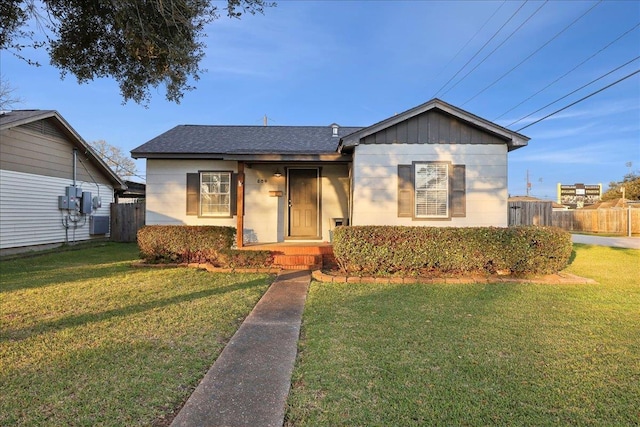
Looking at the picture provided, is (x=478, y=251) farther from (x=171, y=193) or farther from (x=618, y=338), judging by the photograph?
(x=171, y=193)

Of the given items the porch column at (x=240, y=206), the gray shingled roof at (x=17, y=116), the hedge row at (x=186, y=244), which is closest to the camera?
the hedge row at (x=186, y=244)

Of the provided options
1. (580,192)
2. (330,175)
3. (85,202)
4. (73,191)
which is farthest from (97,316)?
(580,192)

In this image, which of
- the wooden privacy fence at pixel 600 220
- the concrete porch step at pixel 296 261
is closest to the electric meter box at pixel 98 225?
the concrete porch step at pixel 296 261

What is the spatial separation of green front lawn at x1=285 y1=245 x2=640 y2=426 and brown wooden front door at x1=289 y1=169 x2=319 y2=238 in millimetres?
4682

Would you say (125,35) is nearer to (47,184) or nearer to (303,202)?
(303,202)

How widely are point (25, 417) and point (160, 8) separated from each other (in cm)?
421

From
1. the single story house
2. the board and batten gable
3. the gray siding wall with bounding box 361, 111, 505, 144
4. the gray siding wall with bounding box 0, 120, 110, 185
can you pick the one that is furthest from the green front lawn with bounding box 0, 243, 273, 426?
the gray siding wall with bounding box 0, 120, 110, 185

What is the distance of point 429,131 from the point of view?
324 inches

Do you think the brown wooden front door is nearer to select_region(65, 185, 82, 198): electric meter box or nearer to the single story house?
the single story house

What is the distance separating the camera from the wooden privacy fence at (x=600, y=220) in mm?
21781

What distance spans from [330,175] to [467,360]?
754cm

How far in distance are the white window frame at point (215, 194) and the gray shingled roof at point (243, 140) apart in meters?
0.72

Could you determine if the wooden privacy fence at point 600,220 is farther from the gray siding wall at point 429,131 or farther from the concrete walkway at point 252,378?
the concrete walkway at point 252,378

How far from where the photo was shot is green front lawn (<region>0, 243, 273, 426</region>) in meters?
2.57
